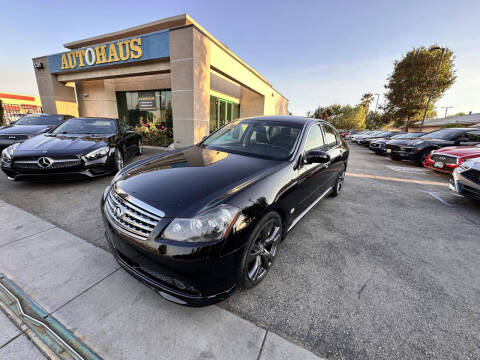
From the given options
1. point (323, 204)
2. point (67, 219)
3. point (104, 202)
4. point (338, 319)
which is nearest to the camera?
point (338, 319)

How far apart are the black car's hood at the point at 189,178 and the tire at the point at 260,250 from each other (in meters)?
0.39

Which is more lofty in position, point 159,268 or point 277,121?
point 277,121

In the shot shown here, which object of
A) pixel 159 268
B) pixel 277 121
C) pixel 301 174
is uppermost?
pixel 277 121

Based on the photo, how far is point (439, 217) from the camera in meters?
3.57

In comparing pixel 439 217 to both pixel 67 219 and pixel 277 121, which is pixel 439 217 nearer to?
pixel 277 121

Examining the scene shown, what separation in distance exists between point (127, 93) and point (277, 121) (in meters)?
13.5

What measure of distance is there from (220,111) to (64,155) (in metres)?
11.9

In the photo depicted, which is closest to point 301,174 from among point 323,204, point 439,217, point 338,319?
point 338,319

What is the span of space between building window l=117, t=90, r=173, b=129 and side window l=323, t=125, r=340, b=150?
391 inches

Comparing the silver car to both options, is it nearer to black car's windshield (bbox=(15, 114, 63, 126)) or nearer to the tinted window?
the tinted window

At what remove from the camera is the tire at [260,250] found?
5.24 ft

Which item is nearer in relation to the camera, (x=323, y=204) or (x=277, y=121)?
(x=277, y=121)

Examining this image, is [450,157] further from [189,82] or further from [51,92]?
[51,92]

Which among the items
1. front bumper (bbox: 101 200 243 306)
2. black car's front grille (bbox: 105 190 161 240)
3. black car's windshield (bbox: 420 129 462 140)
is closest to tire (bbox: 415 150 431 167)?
black car's windshield (bbox: 420 129 462 140)
